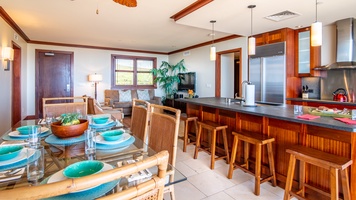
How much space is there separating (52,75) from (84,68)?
101cm

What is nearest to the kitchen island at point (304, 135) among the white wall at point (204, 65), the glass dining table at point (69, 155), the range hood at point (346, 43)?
the glass dining table at point (69, 155)

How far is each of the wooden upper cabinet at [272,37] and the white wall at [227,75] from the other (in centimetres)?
158

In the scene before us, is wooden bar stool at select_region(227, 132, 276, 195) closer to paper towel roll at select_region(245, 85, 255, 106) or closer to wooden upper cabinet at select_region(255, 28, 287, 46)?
paper towel roll at select_region(245, 85, 255, 106)

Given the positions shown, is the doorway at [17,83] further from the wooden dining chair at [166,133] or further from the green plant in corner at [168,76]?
the wooden dining chair at [166,133]

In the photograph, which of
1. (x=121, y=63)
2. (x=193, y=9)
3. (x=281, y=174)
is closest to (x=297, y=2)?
(x=193, y=9)

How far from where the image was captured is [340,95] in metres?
3.92

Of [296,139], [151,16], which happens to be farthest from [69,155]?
[151,16]

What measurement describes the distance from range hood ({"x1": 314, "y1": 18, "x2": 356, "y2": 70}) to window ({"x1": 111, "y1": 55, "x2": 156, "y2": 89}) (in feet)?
20.1

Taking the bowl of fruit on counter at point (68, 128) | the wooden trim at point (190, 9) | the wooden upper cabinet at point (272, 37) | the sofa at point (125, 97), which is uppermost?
the wooden trim at point (190, 9)

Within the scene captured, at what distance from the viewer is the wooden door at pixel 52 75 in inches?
255

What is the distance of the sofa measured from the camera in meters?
6.85

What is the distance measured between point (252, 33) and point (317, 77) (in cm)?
170

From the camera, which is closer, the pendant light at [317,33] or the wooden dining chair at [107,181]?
the wooden dining chair at [107,181]

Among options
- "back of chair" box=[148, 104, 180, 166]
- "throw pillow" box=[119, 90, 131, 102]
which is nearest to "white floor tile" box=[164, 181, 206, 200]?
"back of chair" box=[148, 104, 180, 166]
